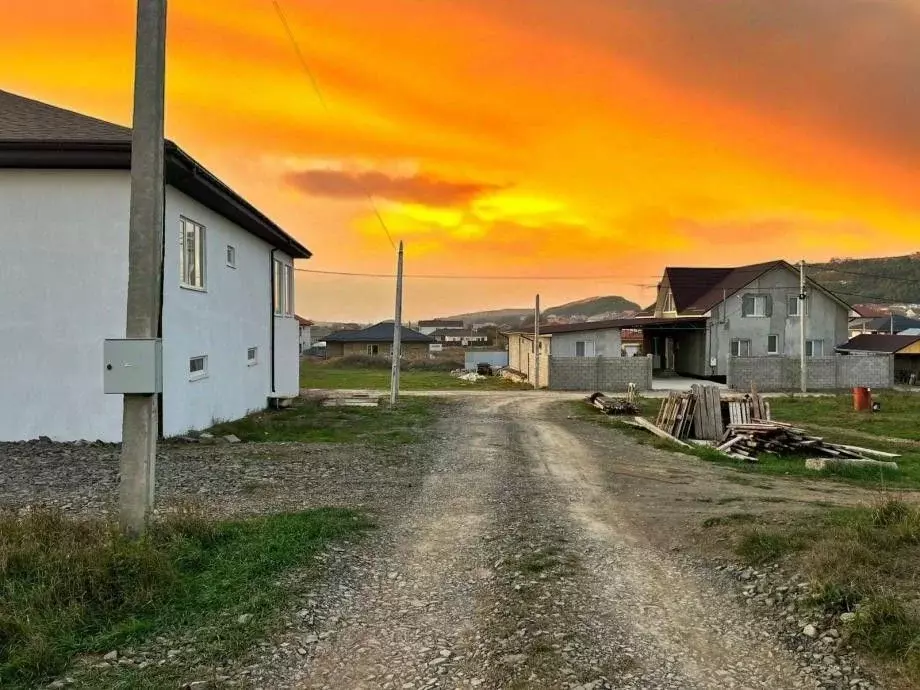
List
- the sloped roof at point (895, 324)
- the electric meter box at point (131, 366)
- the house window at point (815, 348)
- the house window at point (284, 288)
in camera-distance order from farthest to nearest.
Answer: the sloped roof at point (895, 324) → the house window at point (815, 348) → the house window at point (284, 288) → the electric meter box at point (131, 366)

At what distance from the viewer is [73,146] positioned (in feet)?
37.7

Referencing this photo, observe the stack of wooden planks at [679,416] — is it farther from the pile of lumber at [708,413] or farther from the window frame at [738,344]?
the window frame at [738,344]

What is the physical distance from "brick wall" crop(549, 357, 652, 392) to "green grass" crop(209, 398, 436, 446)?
12.0 metres

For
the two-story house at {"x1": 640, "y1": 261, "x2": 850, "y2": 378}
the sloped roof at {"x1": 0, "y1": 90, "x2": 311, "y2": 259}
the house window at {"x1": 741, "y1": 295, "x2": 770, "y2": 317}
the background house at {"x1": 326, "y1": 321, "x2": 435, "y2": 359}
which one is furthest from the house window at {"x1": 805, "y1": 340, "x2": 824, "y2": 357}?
the sloped roof at {"x1": 0, "y1": 90, "x2": 311, "y2": 259}

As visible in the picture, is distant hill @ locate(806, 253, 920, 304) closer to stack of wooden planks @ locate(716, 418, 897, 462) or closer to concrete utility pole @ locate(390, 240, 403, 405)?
concrete utility pole @ locate(390, 240, 403, 405)

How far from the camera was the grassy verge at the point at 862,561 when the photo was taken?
400cm

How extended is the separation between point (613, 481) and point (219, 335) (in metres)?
10.6

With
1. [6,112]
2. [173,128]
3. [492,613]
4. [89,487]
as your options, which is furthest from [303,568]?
[6,112]

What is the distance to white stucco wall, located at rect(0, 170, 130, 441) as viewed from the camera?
39.7 feet

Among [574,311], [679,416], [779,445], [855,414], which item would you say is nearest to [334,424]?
[679,416]

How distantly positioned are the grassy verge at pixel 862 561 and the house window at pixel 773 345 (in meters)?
36.7

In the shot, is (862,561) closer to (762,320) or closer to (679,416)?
(679,416)

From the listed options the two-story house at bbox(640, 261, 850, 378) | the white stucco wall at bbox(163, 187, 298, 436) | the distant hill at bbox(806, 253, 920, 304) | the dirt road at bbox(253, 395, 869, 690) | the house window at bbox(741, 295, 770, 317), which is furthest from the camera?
the distant hill at bbox(806, 253, 920, 304)

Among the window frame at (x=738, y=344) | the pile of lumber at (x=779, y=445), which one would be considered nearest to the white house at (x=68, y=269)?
the pile of lumber at (x=779, y=445)
